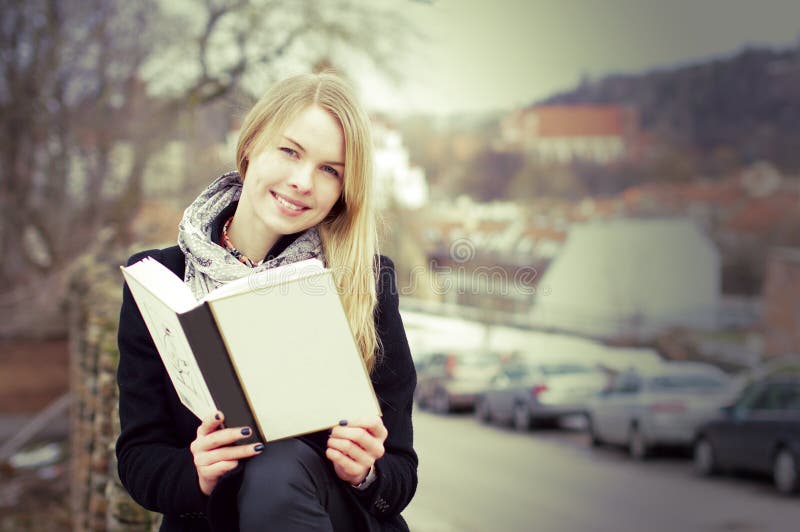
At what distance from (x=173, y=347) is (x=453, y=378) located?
6359 mm

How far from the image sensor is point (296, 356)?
1.09 metres

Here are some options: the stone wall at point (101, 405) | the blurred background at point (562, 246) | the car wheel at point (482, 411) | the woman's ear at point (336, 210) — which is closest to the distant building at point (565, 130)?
the blurred background at point (562, 246)

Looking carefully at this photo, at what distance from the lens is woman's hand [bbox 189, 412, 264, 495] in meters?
1.12

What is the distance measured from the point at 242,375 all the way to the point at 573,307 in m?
6.29

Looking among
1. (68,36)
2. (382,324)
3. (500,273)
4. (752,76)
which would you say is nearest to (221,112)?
(68,36)

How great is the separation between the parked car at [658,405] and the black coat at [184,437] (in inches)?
240

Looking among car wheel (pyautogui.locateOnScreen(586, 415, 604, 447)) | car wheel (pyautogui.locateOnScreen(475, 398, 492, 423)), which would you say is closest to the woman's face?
car wheel (pyautogui.locateOnScreen(475, 398, 492, 423))

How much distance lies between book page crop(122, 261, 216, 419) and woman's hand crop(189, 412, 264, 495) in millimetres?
23

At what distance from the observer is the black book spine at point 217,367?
105 cm

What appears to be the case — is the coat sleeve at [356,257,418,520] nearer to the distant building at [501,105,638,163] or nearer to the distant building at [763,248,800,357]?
the distant building at [763,248,800,357]

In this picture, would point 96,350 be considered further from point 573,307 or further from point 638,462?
point 638,462

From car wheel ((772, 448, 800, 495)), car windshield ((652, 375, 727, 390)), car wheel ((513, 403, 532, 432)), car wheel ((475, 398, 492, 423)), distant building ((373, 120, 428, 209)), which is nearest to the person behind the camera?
car wheel ((772, 448, 800, 495))

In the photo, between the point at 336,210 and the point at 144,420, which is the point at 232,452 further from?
the point at 336,210

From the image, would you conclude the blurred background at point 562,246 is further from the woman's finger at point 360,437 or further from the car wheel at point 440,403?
the woman's finger at point 360,437
